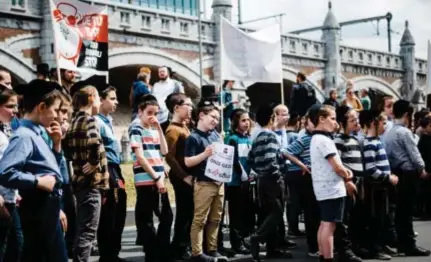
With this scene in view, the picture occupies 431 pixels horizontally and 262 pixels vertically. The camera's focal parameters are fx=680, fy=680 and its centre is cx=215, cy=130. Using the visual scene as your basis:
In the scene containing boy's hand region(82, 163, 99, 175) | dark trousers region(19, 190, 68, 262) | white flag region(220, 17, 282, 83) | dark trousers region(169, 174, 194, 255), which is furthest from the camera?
white flag region(220, 17, 282, 83)

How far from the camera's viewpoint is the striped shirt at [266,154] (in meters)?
7.16

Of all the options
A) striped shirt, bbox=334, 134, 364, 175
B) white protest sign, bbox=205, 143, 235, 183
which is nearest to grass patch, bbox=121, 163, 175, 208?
white protest sign, bbox=205, 143, 235, 183

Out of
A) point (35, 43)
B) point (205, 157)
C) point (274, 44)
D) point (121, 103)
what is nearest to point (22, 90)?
point (205, 157)

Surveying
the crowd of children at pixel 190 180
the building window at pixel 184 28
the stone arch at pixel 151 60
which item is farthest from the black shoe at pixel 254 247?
the building window at pixel 184 28

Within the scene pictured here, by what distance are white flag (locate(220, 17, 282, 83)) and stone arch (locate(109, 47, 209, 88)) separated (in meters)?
12.8

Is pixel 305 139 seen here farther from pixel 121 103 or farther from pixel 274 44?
pixel 121 103

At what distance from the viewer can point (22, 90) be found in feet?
15.4

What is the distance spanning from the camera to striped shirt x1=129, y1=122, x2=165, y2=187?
21.1 feet

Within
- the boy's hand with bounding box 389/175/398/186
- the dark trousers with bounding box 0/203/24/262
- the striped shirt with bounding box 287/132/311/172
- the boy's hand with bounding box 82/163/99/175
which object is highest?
the striped shirt with bounding box 287/132/311/172

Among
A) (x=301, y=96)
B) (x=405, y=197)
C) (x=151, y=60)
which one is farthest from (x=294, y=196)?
(x=151, y=60)

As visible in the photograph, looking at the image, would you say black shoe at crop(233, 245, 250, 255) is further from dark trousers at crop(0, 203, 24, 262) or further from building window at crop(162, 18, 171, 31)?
building window at crop(162, 18, 171, 31)

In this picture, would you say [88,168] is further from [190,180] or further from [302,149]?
[302,149]

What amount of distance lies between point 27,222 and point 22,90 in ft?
3.00

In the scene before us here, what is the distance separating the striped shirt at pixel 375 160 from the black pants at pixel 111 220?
2680mm
